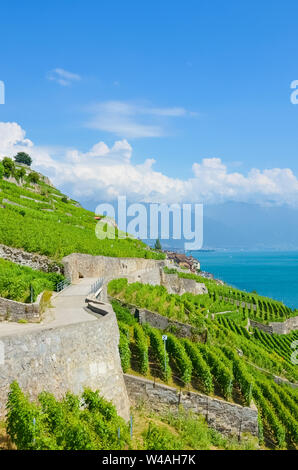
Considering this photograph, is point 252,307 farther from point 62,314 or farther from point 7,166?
point 62,314

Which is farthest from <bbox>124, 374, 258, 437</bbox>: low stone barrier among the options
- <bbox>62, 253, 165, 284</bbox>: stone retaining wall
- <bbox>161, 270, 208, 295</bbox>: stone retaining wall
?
<bbox>161, 270, 208, 295</bbox>: stone retaining wall

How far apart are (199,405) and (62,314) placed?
8057 millimetres

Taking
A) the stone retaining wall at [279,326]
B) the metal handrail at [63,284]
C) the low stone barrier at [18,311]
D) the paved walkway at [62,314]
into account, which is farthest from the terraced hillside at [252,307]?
the low stone barrier at [18,311]

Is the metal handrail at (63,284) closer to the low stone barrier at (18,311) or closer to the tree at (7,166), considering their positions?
the low stone barrier at (18,311)

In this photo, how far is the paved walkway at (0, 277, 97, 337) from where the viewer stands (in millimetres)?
14012

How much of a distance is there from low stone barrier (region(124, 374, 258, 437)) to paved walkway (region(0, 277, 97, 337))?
371 cm

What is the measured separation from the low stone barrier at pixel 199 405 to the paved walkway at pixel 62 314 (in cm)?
371

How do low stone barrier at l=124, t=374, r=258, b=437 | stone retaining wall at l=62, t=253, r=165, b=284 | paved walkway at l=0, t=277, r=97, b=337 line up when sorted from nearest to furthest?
paved walkway at l=0, t=277, r=97, b=337 < low stone barrier at l=124, t=374, r=258, b=437 < stone retaining wall at l=62, t=253, r=165, b=284

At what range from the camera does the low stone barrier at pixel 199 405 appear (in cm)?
1672

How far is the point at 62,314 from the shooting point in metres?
17.1

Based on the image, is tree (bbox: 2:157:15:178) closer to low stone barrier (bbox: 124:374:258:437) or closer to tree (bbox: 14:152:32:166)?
tree (bbox: 14:152:32:166)

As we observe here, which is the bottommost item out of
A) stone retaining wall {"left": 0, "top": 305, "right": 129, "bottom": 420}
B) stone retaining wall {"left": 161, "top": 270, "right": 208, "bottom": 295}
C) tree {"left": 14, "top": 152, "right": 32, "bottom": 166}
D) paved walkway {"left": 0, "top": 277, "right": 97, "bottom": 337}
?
stone retaining wall {"left": 0, "top": 305, "right": 129, "bottom": 420}

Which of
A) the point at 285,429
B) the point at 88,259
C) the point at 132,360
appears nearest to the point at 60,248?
the point at 88,259
